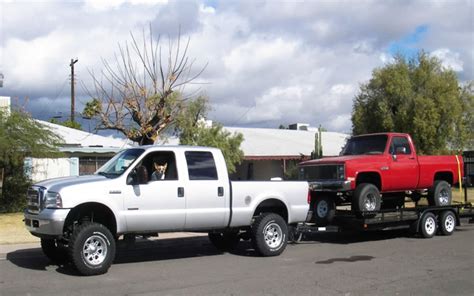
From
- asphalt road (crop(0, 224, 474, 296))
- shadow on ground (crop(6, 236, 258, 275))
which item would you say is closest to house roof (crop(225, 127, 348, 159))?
shadow on ground (crop(6, 236, 258, 275))

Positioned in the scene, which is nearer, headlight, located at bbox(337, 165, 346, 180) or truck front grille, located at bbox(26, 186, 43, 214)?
truck front grille, located at bbox(26, 186, 43, 214)

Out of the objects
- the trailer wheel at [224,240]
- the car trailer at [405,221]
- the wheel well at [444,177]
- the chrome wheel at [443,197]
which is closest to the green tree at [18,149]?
the trailer wheel at [224,240]

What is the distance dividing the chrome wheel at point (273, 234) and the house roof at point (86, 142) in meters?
15.7

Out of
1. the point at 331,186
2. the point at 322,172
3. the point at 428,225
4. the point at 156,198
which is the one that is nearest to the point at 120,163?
the point at 156,198

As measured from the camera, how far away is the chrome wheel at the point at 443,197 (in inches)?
→ 596

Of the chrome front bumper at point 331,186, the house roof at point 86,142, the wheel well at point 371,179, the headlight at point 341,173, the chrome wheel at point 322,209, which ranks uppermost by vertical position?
the house roof at point 86,142

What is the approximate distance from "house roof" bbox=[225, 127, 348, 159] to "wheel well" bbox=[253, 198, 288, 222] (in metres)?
24.1

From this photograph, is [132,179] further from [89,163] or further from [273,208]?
[89,163]

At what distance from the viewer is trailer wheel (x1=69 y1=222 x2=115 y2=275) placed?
30.2 ft

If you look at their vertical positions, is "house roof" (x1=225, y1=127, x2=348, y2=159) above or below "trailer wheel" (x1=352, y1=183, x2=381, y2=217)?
above

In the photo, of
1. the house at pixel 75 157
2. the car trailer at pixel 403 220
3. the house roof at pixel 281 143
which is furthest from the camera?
the house roof at pixel 281 143

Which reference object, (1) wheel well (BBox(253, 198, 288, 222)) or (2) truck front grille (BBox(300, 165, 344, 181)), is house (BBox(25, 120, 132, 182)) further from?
(1) wheel well (BBox(253, 198, 288, 222))

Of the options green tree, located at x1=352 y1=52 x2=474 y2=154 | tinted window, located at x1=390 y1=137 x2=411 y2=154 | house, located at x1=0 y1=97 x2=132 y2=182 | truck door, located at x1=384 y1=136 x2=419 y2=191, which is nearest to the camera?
truck door, located at x1=384 y1=136 x2=419 y2=191

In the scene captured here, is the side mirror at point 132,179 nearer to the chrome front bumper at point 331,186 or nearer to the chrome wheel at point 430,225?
the chrome front bumper at point 331,186
